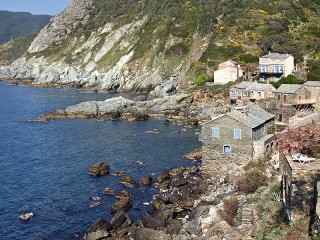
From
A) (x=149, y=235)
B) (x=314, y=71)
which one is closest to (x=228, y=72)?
(x=314, y=71)

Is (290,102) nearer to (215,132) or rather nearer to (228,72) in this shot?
(215,132)

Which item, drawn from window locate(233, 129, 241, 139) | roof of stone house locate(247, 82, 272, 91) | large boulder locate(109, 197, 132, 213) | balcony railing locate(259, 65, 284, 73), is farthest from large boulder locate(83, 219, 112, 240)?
balcony railing locate(259, 65, 284, 73)

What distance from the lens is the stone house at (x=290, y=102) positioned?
6253 centimetres

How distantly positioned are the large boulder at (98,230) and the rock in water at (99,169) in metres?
17.1

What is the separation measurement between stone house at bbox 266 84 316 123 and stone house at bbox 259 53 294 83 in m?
24.2

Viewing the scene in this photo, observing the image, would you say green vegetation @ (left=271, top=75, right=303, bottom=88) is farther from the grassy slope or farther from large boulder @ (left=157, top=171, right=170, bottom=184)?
large boulder @ (left=157, top=171, right=170, bottom=184)

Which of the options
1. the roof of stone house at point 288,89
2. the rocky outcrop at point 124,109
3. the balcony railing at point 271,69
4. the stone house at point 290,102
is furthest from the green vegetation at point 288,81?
the rocky outcrop at point 124,109

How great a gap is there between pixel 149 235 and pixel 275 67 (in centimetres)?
6580

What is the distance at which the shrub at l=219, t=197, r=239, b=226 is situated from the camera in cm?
3331

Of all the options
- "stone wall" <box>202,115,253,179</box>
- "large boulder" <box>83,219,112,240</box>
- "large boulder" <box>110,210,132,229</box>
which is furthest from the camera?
"stone wall" <box>202,115,253,179</box>

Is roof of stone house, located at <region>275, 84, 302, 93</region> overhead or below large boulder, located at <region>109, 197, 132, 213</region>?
overhead

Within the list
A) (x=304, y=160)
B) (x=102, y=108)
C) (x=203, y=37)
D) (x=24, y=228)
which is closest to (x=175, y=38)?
(x=203, y=37)

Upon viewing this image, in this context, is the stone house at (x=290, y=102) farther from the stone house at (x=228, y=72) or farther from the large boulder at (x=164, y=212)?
the stone house at (x=228, y=72)

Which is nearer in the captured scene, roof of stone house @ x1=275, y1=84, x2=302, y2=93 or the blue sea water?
the blue sea water
